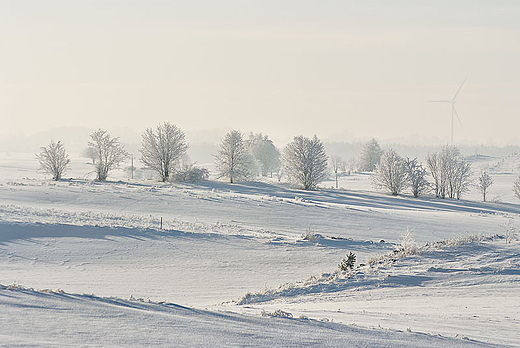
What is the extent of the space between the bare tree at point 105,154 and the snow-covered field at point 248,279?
73.7 ft

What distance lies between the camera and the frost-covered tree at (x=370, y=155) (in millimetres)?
128500

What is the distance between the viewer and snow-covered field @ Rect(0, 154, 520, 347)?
855 cm

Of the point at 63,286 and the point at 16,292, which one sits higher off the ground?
the point at 16,292

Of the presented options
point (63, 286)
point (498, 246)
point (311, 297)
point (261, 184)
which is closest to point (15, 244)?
point (63, 286)

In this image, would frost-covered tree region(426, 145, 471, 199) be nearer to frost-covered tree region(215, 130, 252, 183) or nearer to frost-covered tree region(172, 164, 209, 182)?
frost-covered tree region(215, 130, 252, 183)

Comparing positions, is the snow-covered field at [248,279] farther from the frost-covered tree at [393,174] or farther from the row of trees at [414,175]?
the row of trees at [414,175]

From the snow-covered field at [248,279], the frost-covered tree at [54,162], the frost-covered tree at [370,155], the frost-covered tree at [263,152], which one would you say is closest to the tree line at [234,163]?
the frost-covered tree at [54,162]

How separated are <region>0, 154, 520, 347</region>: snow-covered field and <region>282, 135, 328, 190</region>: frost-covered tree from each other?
2629 cm

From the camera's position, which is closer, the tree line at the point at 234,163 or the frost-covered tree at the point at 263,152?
the tree line at the point at 234,163

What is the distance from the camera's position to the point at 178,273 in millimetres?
20797

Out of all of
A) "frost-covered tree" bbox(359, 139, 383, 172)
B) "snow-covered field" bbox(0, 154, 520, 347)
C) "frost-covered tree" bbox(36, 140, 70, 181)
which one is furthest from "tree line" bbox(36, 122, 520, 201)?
"frost-covered tree" bbox(359, 139, 383, 172)

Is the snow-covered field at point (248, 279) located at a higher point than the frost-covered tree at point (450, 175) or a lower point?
lower

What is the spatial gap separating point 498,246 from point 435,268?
3597 millimetres

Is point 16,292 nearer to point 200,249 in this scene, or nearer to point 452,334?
point 452,334
